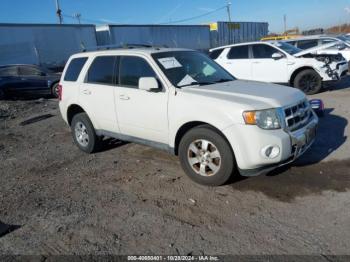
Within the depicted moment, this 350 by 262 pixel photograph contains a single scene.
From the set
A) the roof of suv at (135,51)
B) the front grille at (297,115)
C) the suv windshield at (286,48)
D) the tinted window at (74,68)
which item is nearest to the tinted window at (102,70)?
the roof of suv at (135,51)

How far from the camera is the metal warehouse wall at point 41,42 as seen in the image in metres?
24.6

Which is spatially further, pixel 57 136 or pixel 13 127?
pixel 13 127

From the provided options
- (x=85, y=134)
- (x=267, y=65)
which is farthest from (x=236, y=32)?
(x=85, y=134)

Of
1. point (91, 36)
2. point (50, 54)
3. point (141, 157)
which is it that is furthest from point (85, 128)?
point (91, 36)

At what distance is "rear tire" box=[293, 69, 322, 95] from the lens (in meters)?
10.5

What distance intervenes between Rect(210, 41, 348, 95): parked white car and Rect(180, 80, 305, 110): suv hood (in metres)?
6.21

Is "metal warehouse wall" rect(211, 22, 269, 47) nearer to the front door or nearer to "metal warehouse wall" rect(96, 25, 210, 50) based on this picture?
"metal warehouse wall" rect(96, 25, 210, 50)

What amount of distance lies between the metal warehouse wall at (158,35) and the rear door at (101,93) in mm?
21675

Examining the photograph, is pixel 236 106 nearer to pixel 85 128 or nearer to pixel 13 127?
pixel 85 128

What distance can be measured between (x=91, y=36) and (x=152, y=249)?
96.3 ft

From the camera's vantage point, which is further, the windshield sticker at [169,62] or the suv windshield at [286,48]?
the suv windshield at [286,48]

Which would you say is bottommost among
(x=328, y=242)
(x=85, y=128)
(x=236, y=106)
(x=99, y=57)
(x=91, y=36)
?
(x=328, y=242)

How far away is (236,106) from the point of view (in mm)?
3984

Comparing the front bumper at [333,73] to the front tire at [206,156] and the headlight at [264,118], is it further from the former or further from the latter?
the front tire at [206,156]
